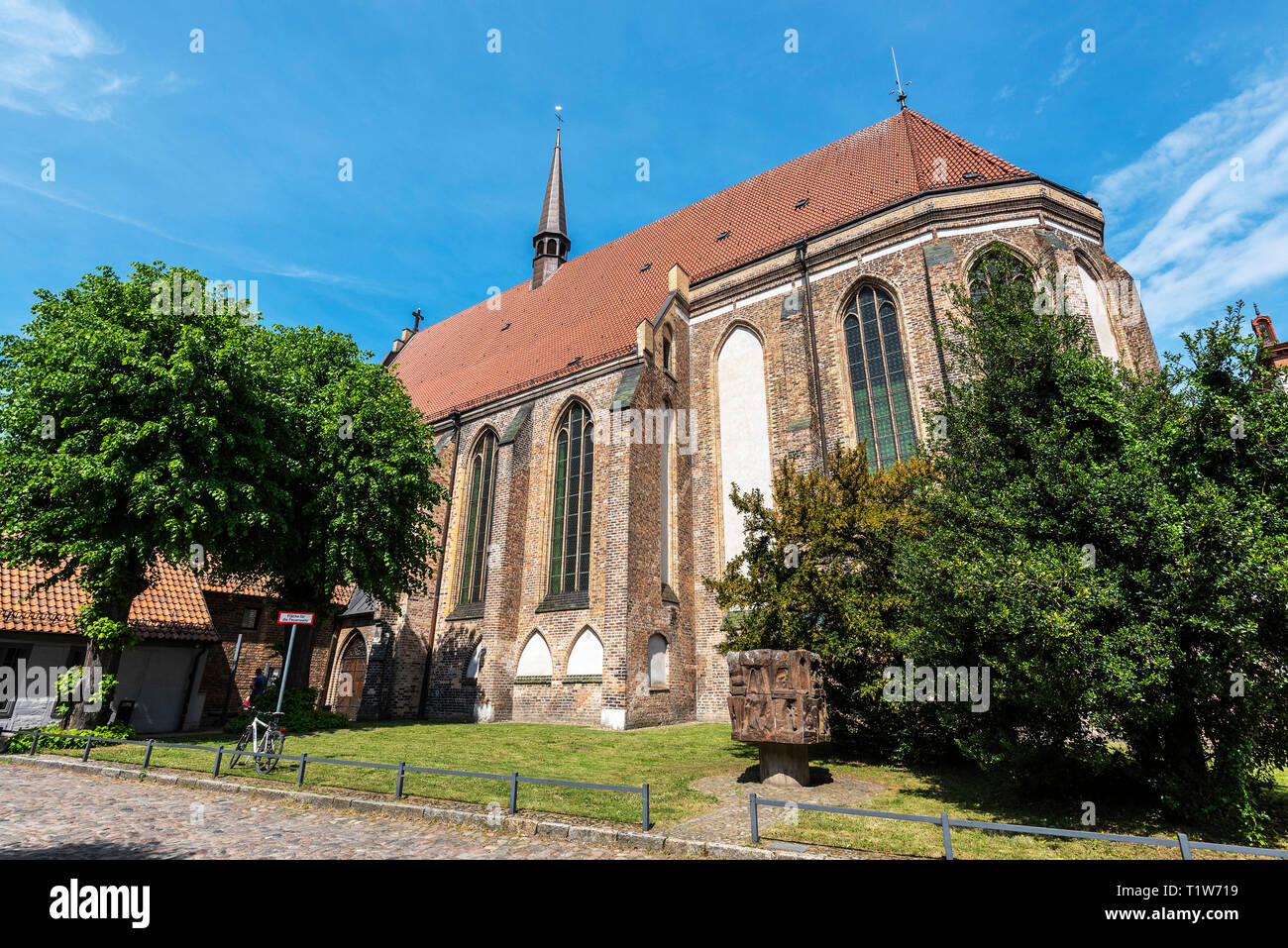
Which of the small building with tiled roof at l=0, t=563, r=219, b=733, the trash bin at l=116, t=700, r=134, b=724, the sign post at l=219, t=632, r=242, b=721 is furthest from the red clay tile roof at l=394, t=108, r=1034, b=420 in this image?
the trash bin at l=116, t=700, r=134, b=724

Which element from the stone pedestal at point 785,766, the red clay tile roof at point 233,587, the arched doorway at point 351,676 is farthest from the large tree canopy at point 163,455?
the stone pedestal at point 785,766

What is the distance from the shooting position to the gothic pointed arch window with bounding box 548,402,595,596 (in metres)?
19.1

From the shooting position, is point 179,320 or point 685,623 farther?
point 685,623

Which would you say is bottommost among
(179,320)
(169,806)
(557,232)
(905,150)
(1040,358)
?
(169,806)

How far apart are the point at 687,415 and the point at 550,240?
58.5 ft

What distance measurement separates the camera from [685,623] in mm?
18562

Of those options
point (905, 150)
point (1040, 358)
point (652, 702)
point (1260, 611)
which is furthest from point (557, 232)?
point (1260, 611)

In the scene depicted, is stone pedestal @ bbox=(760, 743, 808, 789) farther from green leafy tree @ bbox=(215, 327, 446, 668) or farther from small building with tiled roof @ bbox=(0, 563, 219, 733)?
small building with tiled roof @ bbox=(0, 563, 219, 733)

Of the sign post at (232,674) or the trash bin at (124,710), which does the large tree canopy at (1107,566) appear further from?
the sign post at (232,674)

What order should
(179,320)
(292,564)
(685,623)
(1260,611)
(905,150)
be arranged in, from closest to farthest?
1. (1260,611)
2. (179,320)
3. (292,564)
4. (685,623)
5. (905,150)

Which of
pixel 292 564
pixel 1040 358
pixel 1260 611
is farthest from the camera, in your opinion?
pixel 292 564

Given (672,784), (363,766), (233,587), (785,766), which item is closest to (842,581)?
(785,766)

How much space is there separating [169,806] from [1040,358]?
12.5 metres
